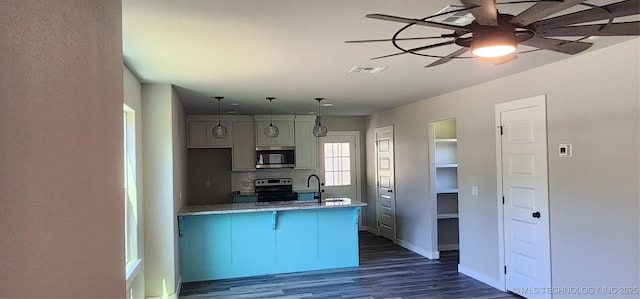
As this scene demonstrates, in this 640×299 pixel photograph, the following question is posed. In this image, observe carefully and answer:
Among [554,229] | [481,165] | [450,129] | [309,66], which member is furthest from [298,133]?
[554,229]

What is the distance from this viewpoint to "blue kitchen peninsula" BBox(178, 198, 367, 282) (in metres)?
5.31

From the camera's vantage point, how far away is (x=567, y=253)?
3785mm

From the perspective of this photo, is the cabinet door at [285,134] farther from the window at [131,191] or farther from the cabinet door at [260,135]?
the window at [131,191]

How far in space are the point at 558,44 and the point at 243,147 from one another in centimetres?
629

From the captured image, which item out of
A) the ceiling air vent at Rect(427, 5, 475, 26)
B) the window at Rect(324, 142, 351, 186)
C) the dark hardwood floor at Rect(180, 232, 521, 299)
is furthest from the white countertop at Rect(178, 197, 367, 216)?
the ceiling air vent at Rect(427, 5, 475, 26)

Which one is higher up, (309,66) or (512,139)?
(309,66)

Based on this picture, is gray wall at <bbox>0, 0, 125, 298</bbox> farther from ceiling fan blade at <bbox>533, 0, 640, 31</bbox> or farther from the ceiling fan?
ceiling fan blade at <bbox>533, 0, 640, 31</bbox>

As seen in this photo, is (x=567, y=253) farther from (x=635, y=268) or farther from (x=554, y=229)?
(x=635, y=268)

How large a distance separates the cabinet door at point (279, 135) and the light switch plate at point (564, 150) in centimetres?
499

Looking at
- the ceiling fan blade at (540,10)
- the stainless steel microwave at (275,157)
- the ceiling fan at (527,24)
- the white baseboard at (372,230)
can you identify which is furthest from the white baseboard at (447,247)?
the ceiling fan blade at (540,10)

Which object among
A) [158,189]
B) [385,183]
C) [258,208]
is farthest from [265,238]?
[385,183]

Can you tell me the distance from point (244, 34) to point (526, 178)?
3229 mm

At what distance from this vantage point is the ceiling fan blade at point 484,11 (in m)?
1.60

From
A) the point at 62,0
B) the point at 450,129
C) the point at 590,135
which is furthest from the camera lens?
the point at 450,129
